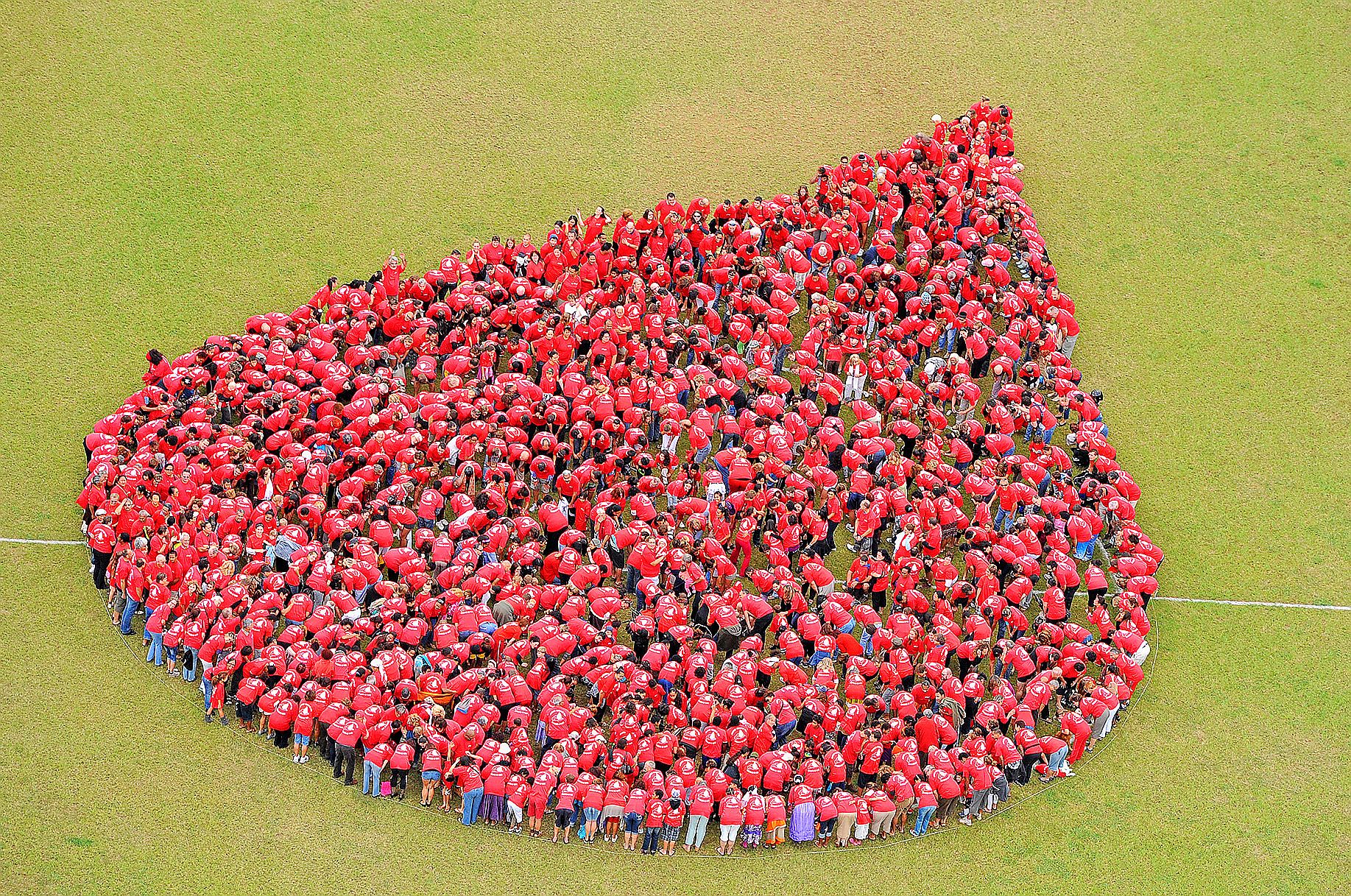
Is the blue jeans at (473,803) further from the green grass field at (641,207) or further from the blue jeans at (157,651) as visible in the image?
the blue jeans at (157,651)

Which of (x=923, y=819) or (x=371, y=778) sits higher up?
(x=923, y=819)

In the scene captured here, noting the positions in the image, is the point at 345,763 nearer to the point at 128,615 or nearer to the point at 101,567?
the point at 128,615

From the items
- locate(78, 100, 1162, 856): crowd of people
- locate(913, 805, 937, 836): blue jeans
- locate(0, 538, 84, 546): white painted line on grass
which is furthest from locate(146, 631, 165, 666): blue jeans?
locate(913, 805, 937, 836): blue jeans

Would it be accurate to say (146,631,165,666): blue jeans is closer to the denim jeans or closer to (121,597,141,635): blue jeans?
(121,597,141,635): blue jeans

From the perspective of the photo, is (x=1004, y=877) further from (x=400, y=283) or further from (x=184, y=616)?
(x=400, y=283)

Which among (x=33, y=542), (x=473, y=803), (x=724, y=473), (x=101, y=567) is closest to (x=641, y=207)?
(x=724, y=473)

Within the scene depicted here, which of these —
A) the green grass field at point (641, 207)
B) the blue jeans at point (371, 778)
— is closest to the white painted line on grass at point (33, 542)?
the green grass field at point (641, 207)
